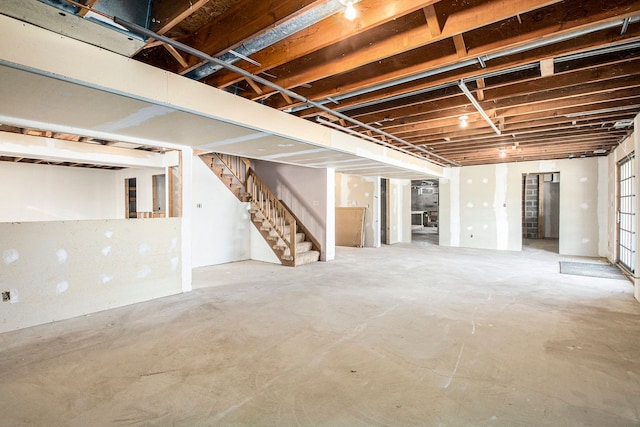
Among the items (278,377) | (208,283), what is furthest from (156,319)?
(278,377)

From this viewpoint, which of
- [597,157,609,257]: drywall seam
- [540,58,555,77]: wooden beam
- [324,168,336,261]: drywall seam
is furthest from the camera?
[597,157,609,257]: drywall seam

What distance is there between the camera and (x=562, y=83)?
305 cm

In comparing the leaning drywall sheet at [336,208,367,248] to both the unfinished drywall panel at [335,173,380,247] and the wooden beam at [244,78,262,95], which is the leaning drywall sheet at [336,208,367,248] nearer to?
the unfinished drywall panel at [335,173,380,247]

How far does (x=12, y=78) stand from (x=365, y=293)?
4100mm

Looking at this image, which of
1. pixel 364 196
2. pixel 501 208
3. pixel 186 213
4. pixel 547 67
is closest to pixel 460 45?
pixel 547 67

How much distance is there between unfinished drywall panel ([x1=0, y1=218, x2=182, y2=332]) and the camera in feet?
10.6

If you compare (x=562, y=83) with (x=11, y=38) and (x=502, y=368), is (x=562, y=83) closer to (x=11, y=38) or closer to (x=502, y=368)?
(x=502, y=368)

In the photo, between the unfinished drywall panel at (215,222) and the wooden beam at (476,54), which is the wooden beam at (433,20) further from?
the unfinished drywall panel at (215,222)

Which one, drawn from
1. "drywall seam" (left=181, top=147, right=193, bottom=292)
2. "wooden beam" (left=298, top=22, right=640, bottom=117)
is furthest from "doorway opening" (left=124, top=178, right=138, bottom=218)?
"wooden beam" (left=298, top=22, right=640, bottom=117)

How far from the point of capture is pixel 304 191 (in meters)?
7.34

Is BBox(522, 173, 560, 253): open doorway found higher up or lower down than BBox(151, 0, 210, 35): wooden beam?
lower down

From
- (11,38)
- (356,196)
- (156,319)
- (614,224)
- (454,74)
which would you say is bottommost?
(156,319)

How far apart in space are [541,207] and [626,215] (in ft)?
19.6

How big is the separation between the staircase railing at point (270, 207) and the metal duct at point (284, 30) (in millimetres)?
4216
